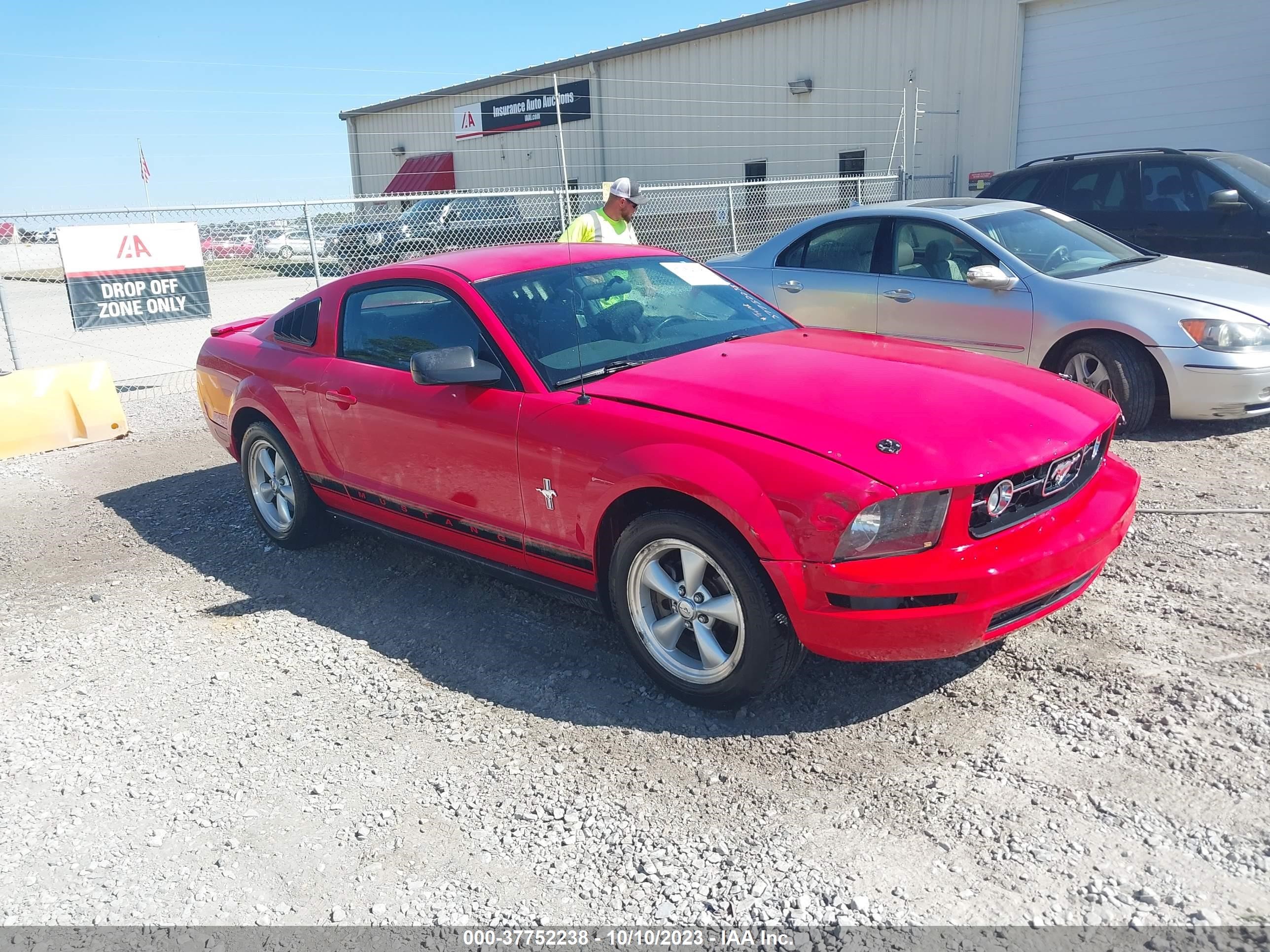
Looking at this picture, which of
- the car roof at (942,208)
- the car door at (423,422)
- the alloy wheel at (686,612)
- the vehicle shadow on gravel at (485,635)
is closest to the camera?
the alloy wheel at (686,612)

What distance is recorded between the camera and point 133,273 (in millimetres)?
10070

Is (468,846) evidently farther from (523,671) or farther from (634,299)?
(634,299)

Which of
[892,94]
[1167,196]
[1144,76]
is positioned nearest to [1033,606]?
[1167,196]

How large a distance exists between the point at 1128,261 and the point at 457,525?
532 cm

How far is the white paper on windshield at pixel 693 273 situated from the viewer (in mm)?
4645

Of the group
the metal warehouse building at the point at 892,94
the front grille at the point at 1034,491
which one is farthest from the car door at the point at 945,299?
the metal warehouse building at the point at 892,94

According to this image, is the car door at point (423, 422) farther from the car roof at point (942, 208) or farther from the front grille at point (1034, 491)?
the car roof at point (942, 208)

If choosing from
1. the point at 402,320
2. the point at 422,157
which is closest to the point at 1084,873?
the point at 402,320

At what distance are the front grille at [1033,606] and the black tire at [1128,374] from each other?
3.19 m

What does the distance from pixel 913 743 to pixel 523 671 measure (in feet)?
4.96

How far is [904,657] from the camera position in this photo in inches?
119

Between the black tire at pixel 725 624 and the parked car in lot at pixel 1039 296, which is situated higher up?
the parked car in lot at pixel 1039 296

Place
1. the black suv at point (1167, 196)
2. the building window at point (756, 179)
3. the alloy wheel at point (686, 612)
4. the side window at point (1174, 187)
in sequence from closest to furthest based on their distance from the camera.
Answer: the alloy wheel at point (686, 612) < the black suv at point (1167, 196) < the side window at point (1174, 187) < the building window at point (756, 179)

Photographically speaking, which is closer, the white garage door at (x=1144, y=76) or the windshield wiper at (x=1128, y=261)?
the windshield wiper at (x=1128, y=261)
